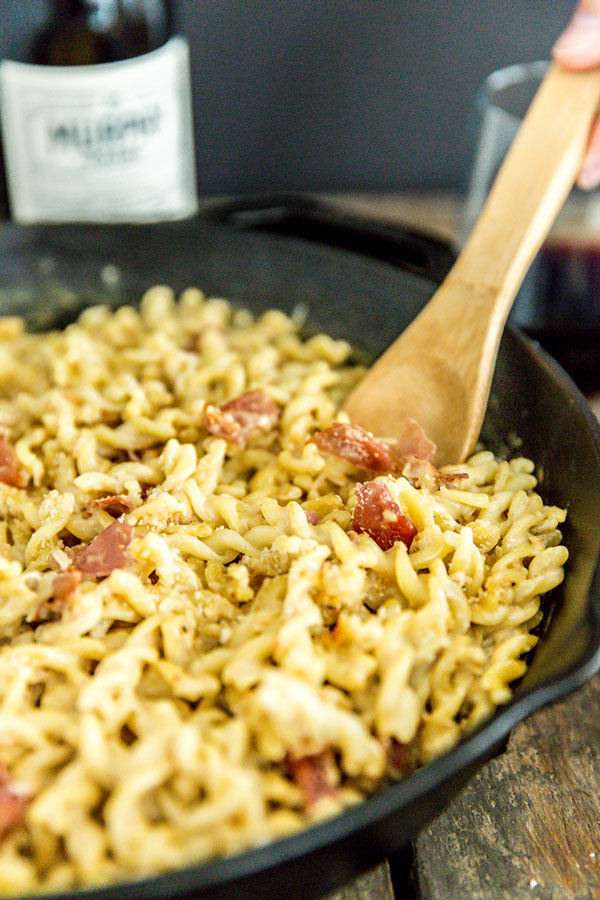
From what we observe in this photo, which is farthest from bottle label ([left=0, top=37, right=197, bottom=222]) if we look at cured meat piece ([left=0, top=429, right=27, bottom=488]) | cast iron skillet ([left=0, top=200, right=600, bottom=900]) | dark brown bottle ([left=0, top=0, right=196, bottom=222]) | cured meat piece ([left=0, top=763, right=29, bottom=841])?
cured meat piece ([left=0, top=763, right=29, bottom=841])

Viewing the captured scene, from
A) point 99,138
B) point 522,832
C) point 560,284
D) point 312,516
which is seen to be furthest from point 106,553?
point 560,284

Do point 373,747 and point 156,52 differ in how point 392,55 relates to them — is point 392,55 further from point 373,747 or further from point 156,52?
point 373,747

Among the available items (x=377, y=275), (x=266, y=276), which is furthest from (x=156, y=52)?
(x=377, y=275)

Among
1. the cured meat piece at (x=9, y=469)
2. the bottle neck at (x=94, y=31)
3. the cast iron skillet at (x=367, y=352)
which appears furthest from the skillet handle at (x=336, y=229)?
the cured meat piece at (x=9, y=469)

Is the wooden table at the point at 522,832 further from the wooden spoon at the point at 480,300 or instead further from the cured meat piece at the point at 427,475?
the wooden spoon at the point at 480,300

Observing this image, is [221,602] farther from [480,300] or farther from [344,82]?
[344,82]

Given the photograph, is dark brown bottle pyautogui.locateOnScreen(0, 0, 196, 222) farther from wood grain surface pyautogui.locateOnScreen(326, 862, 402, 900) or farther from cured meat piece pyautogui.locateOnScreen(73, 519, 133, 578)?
wood grain surface pyautogui.locateOnScreen(326, 862, 402, 900)

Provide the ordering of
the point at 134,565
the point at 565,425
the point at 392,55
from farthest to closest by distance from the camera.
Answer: the point at 392,55 < the point at 565,425 < the point at 134,565
